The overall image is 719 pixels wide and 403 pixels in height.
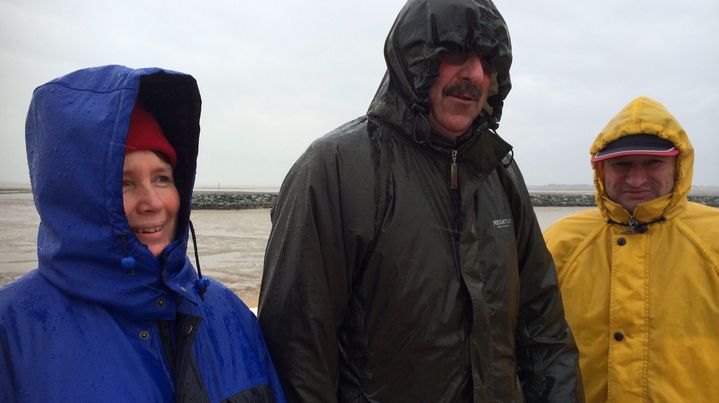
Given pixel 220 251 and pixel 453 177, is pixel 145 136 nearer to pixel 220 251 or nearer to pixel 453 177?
pixel 453 177

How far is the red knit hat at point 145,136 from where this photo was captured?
1.61 m

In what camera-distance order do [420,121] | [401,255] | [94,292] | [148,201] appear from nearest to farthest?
[94,292] < [148,201] < [401,255] < [420,121]

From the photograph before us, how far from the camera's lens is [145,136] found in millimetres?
1636

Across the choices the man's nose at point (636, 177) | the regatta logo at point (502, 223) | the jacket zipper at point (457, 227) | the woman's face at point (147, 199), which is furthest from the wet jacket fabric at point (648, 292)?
the woman's face at point (147, 199)

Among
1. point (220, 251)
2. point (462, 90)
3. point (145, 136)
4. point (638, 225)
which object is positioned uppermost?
point (462, 90)

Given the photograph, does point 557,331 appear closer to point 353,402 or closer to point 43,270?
point 353,402

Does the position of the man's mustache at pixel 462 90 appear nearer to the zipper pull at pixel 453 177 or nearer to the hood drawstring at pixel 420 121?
the hood drawstring at pixel 420 121

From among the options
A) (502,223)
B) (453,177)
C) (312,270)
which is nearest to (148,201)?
(312,270)

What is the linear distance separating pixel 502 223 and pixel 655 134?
1159 millimetres

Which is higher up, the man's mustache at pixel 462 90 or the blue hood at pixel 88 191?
the man's mustache at pixel 462 90

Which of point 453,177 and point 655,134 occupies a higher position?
point 655,134

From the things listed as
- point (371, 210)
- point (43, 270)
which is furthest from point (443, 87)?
point (43, 270)

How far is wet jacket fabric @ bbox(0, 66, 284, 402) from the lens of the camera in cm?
132

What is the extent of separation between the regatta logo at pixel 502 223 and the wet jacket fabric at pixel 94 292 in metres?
1.12
